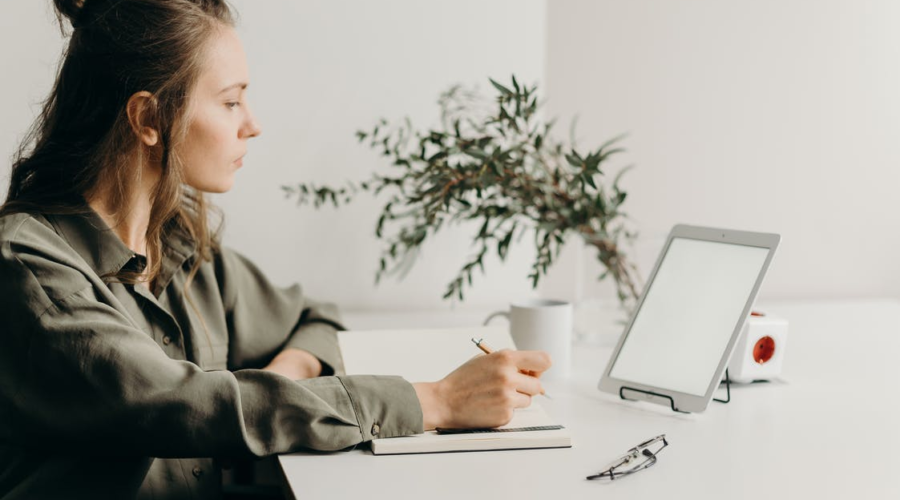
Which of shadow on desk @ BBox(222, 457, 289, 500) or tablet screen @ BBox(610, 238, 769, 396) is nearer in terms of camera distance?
tablet screen @ BBox(610, 238, 769, 396)

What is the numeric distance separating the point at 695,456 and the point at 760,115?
153cm

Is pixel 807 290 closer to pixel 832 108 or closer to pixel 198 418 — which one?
pixel 832 108

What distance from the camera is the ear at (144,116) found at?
3.72ft

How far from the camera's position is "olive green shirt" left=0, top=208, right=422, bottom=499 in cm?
92

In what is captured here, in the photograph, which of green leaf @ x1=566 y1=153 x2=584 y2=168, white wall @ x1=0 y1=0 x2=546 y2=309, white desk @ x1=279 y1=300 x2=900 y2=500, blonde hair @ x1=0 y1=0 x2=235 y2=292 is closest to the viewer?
white desk @ x1=279 y1=300 x2=900 y2=500

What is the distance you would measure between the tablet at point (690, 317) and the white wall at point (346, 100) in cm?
70

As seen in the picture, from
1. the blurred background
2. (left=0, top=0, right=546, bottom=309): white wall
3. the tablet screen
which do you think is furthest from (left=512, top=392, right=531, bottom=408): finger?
(left=0, top=0, right=546, bottom=309): white wall

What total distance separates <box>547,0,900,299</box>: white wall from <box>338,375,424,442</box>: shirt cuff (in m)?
1.29

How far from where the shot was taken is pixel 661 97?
2.23 m

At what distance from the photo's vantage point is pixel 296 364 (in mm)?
1335

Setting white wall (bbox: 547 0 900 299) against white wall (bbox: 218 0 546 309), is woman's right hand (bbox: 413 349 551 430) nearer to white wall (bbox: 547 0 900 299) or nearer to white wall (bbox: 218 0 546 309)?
white wall (bbox: 218 0 546 309)

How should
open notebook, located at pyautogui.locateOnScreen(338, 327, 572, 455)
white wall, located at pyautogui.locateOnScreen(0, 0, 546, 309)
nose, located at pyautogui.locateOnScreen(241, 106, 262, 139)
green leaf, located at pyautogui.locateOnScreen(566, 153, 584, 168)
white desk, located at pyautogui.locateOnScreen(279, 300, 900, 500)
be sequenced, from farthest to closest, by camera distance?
white wall, located at pyautogui.locateOnScreen(0, 0, 546, 309) < green leaf, located at pyautogui.locateOnScreen(566, 153, 584, 168) < nose, located at pyautogui.locateOnScreen(241, 106, 262, 139) < open notebook, located at pyautogui.locateOnScreen(338, 327, 572, 455) < white desk, located at pyautogui.locateOnScreen(279, 300, 900, 500)

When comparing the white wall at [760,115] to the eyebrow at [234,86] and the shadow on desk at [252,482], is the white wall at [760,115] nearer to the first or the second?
the shadow on desk at [252,482]

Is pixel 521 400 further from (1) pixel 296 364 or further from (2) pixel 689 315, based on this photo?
(1) pixel 296 364
